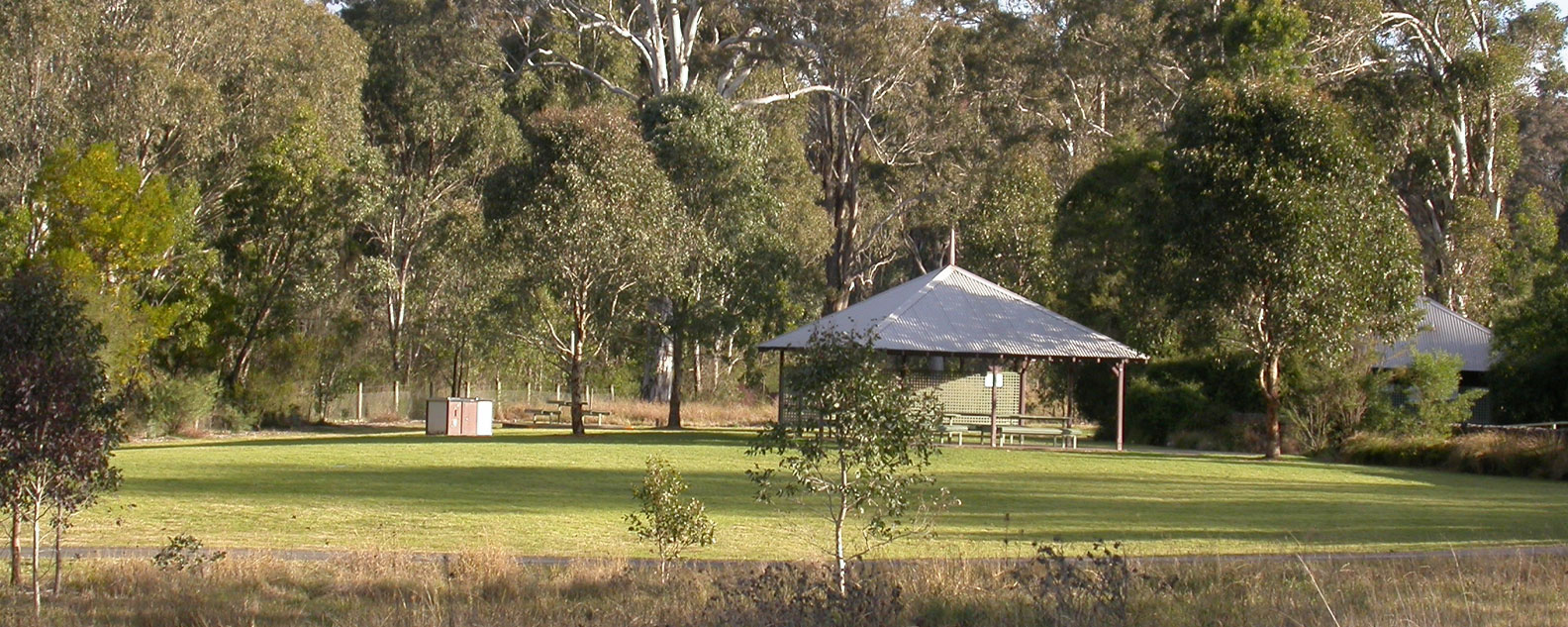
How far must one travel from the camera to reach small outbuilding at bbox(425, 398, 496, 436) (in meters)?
38.8

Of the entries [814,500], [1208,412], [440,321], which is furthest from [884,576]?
[440,321]

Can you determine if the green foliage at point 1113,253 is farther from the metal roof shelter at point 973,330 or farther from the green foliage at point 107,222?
the green foliage at point 107,222

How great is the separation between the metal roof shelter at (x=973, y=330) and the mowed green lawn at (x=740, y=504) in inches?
131

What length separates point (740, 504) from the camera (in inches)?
787

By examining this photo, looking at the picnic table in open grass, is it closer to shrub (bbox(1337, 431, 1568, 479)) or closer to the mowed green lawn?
the mowed green lawn

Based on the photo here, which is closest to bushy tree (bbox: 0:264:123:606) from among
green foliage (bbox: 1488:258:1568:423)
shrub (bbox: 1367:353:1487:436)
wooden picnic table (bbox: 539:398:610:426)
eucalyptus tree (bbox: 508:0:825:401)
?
shrub (bbox: 1367:353:1487:436)

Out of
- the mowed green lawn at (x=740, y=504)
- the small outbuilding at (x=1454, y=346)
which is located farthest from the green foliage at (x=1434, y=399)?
the small outbuilding at (x=1454, y=346)

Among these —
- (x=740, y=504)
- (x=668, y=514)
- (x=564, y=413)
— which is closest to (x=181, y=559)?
(x=668, y=514)

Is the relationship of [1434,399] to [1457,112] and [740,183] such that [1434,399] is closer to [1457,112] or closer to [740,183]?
[1457,112]

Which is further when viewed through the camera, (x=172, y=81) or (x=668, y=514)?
(x=172, y=81)

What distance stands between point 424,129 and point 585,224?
56.6 ft

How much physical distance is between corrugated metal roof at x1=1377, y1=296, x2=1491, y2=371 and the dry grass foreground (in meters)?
28.9

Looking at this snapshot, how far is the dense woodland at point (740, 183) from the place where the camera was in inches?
1345

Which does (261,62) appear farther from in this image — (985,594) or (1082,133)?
(985,594)
